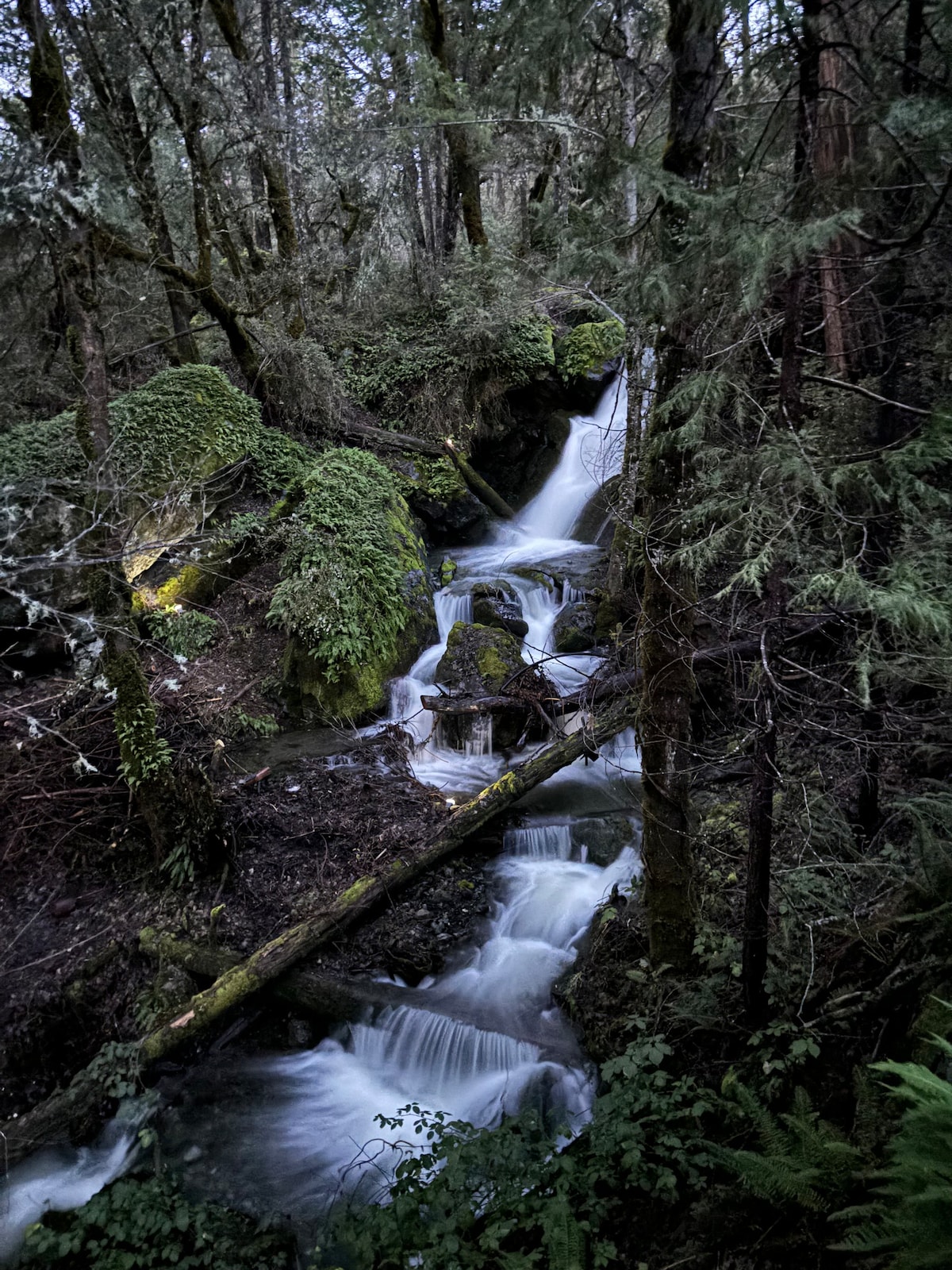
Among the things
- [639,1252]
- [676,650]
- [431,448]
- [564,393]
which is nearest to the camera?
[639,1252]

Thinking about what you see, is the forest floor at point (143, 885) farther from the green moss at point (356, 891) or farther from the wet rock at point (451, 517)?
the wet rock at point (451, 517)

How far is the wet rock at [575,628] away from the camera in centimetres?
940

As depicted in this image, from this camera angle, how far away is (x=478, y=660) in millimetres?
8961

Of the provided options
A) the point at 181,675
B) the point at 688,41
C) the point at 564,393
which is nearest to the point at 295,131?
the point at 564,393

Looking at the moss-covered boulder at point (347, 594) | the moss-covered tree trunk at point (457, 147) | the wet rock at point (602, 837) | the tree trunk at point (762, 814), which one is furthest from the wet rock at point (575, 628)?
the moss-covered tree trunk at point (457, 147)

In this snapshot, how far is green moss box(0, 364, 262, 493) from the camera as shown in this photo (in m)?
9.20

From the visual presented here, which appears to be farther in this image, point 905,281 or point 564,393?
point 564,393

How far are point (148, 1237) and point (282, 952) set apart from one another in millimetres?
1743

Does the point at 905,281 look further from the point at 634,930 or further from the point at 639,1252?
the point at 639,1252

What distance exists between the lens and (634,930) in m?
4.79

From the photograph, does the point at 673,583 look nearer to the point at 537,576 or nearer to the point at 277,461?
the point at 537,576

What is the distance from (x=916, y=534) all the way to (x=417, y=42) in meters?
11.4

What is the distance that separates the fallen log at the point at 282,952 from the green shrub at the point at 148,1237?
65 cm

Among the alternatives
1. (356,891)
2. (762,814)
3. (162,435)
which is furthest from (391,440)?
(762,814)
